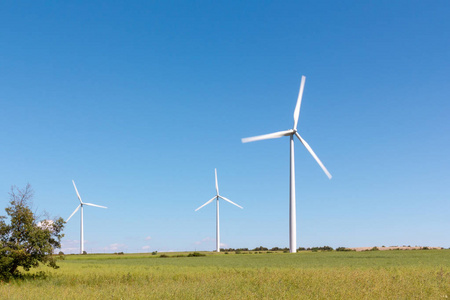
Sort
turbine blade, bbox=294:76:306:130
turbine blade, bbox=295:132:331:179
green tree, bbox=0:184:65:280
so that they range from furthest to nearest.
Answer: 1. turbine blade, bbox=294:76:306:130
2. turbine blade, bbox=295:132:331:179
3. green tree, bbox=0:184:65:280

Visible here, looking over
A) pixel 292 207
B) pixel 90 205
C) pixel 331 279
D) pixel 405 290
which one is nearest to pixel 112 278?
pixel 331 279

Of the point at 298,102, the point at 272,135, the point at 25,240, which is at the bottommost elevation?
the point at 25,240

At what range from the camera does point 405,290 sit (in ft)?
73.6

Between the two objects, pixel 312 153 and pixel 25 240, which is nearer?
pixel 25 240

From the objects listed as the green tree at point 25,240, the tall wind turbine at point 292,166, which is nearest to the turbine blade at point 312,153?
the tall wind turbine at point 292,166

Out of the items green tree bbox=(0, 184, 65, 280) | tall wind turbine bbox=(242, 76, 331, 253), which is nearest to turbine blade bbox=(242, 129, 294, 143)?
tall wind turbine bbox=(242, 76, 331, 253)

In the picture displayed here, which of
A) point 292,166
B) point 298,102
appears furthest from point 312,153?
point 298,102

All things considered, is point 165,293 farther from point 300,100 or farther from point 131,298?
point 300,100

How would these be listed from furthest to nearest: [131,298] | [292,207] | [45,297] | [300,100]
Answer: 1. [300,100]
2. [292,207]
3. [45,297]
4. [131,298]

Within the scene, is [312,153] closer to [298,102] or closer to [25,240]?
[298,102]

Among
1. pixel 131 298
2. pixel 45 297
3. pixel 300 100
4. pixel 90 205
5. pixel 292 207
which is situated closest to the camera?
pixel 131 298

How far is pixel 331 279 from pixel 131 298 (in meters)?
13.1

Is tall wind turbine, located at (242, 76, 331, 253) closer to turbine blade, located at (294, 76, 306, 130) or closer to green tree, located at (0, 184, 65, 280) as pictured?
turbine blade, located at (294, 76, 306, 130)

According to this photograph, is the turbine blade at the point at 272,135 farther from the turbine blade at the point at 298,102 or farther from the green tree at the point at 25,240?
the green tree at the point at 25,240
